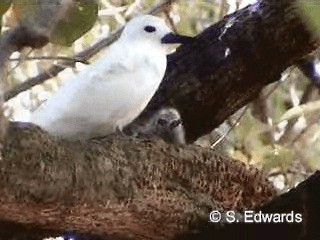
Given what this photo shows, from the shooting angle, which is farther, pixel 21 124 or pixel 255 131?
pixel 255 131

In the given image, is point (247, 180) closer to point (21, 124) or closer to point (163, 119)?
point (163, 119)

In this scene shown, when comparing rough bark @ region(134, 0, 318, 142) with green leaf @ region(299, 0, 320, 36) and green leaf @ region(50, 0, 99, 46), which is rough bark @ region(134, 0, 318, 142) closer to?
green leaf @ region(50, 0, 99, 46)

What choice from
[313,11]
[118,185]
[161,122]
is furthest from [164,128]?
[313,11]

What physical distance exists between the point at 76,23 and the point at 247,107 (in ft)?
1.59

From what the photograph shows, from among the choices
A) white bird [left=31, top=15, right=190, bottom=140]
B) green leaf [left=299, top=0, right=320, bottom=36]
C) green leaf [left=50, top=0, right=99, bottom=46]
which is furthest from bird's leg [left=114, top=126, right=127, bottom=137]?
green leaf [left=299, top=0, right=320, bottom=36]

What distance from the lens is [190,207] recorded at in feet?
3.09

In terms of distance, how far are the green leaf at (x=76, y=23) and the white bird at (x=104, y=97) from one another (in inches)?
3.1

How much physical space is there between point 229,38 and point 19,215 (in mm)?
429

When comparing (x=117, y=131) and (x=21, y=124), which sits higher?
(x=21, y=124)

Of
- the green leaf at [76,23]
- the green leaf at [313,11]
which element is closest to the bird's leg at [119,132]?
the green leaf at [76,23]

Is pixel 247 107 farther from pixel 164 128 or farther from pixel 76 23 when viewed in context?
pixel 76 23

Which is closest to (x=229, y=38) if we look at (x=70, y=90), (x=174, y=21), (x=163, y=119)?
(x=163, y=119)

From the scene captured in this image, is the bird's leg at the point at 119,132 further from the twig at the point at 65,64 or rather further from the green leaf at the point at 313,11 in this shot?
the green leaf at the point at 313,11

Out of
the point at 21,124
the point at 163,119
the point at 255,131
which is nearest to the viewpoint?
the point at 21,124
